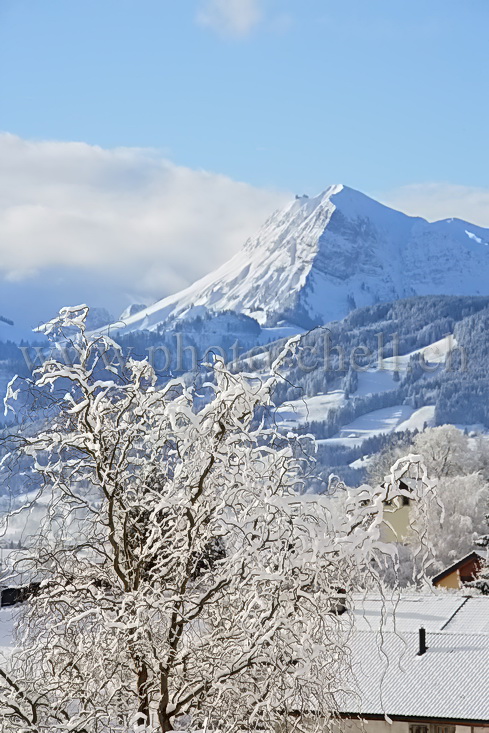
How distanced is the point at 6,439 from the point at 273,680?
2.25 meters

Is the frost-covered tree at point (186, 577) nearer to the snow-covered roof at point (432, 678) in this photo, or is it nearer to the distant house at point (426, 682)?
the distant house at point (426, 682)

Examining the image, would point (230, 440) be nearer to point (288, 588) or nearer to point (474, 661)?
point (288, 588)

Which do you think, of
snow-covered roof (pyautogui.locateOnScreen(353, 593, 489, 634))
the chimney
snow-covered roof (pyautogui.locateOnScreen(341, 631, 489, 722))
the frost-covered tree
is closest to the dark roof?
snow-covered roof (pyautogui.locateOnScreen(353, 593, 489, 634))

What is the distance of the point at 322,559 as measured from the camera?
288 inches

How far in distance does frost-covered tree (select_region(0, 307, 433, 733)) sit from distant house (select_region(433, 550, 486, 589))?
43.8 m

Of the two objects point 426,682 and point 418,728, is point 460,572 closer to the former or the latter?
point 426,682

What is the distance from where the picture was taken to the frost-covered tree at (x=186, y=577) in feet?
23.7

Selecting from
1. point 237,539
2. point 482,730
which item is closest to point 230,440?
point 237,539

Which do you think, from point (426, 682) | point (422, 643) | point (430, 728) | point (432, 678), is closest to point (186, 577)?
point (430, 728)

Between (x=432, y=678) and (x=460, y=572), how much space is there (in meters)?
29.4

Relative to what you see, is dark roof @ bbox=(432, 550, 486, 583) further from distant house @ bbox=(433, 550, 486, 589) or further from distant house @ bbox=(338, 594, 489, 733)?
distant house @ bbox=(338, 594, 489, 733)

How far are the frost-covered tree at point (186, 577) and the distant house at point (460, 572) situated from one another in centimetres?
4383

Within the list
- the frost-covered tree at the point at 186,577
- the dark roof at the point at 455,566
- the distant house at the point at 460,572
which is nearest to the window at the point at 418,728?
the frost-covered tree at the point at 186,577

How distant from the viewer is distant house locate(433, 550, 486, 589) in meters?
50.7
